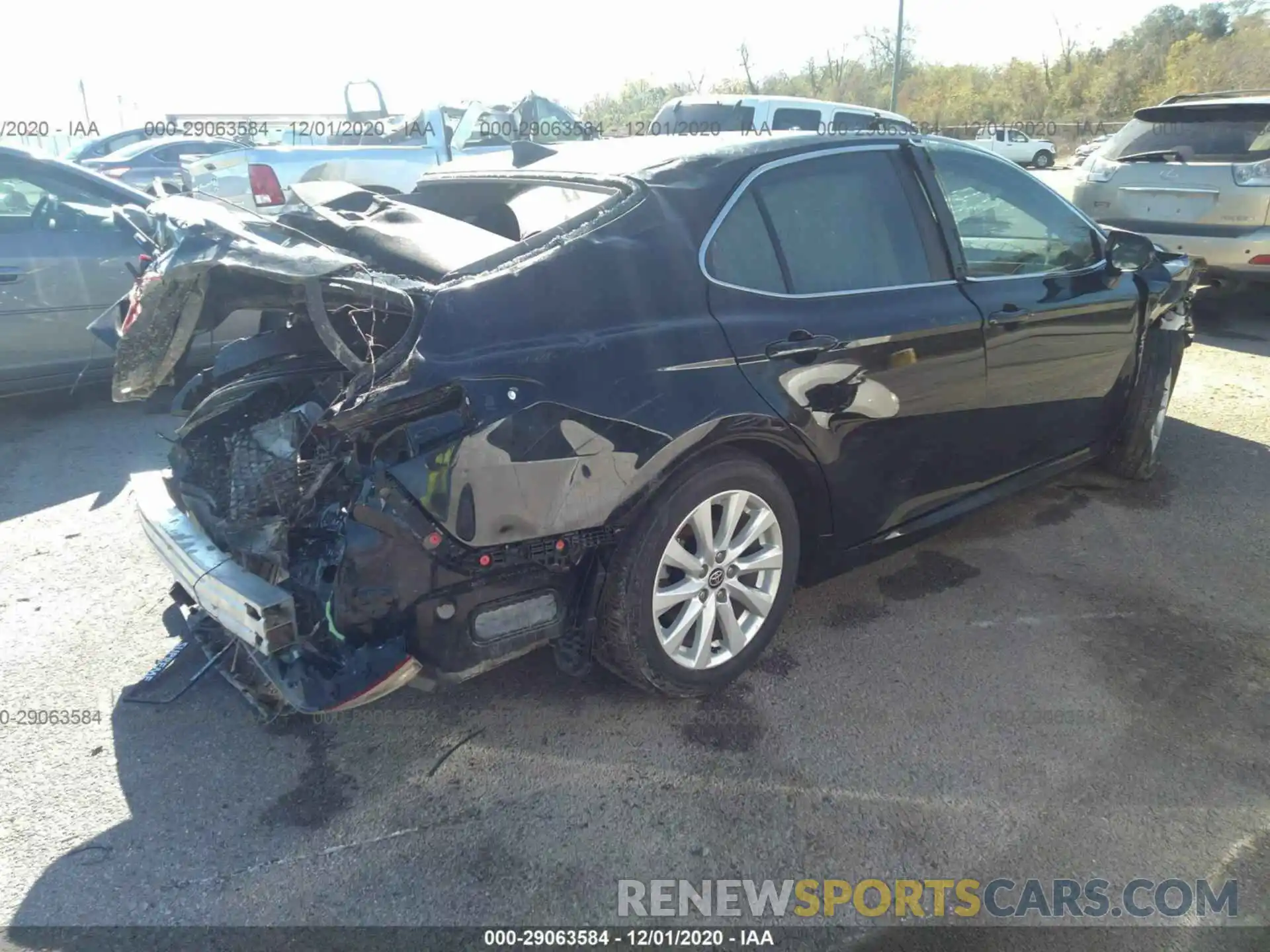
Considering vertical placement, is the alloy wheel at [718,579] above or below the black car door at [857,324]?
below

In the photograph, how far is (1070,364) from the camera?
13.3ft

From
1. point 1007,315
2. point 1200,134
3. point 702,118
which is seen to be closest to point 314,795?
point 1007,315

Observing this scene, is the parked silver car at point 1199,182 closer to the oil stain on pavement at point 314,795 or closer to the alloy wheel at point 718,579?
the alloy wheel at point 718,579

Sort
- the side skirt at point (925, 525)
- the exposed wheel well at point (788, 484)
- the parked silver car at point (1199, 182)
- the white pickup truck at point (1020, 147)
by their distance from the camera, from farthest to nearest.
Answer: the white pickup truck at point (1020, 147) < the parked silver car at point (1199, 182) < the side skirt at point (925, 525) < the exposed wheel well at point (788, 484)

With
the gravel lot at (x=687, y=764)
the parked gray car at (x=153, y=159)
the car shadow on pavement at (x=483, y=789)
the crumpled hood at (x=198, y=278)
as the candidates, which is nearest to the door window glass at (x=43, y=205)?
the gravel lot at (x=687, y=764)

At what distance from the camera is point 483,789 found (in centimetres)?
266

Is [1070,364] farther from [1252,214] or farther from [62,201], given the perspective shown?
[62,201]

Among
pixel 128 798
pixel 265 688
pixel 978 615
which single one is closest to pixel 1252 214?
pixel 978 615

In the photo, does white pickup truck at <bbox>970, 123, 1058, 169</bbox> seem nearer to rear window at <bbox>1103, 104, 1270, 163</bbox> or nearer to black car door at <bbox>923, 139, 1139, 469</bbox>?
rear window at <bbox>1103, 104, 1270, 163</bbox>

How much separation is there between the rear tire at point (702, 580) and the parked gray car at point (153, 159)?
12693 mm

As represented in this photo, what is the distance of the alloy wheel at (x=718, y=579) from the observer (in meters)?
2.85

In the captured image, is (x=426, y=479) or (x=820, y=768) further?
(x=820, y=768)

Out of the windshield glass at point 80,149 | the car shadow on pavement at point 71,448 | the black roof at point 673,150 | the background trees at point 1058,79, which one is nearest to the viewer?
the black roof at point 673,150

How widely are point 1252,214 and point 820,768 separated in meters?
6.85
